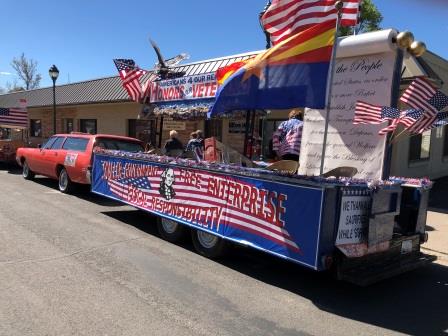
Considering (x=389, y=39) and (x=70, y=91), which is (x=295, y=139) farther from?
(x=70, y=91)

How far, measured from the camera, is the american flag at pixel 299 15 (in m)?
6.01

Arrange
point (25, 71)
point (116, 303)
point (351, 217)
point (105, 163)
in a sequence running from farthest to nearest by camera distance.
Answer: point (25, 71), point (105, 163), point (351, 217), point (116, 303)

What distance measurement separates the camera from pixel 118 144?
11.0 metres

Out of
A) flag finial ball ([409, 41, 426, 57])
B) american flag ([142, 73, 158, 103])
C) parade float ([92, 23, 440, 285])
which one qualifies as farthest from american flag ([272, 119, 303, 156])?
american flag ([142, 73, 158, 103])

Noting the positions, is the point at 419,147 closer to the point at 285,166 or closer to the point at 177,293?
the point at 285,166

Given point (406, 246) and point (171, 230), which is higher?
point (406, 246)

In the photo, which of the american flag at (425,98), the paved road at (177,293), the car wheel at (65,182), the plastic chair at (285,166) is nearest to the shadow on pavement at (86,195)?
the car wheel at (65,182)

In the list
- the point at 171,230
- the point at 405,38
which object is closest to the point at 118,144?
the point at 171,230

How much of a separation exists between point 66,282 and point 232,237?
79.4 inches

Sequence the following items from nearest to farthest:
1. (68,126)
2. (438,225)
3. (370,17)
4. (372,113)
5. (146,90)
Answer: (372,113) < (438,225) < (146,90) < (68,126) < (370,17)

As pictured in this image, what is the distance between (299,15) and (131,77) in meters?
5.16

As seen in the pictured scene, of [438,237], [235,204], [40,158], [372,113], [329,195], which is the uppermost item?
[372,113]

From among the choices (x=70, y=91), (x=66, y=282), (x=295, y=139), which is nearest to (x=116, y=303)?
(x=66, y=282)

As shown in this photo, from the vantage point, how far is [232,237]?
5781mm
